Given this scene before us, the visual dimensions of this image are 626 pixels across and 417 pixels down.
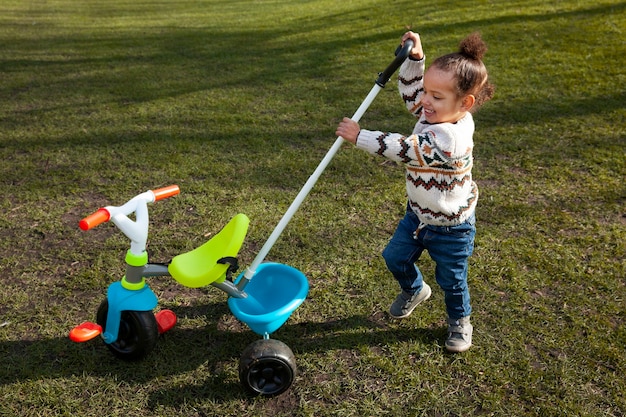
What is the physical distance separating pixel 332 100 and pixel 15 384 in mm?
4183

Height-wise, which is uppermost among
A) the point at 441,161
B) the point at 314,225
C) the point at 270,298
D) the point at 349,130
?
the point at 349,130

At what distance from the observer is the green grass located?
94.9 inches

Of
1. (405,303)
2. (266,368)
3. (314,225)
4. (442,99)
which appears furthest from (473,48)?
(314,225)

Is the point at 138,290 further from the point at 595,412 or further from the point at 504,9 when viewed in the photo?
the point at 504,9

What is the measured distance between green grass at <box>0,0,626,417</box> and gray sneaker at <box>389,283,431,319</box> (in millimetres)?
80

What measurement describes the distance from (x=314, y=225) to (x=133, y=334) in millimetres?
1487

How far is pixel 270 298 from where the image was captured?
262 cm

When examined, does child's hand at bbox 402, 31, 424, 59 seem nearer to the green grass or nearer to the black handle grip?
the black handle grip

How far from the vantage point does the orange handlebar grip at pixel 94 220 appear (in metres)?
2.02

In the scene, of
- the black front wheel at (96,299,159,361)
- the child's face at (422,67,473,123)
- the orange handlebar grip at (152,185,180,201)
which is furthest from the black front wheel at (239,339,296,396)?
→ the child's face at (422,67,473,123)

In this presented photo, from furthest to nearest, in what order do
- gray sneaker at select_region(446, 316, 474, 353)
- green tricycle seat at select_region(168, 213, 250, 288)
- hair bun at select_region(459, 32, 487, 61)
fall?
gray sneaker at select_region(446, 316, 474, 353) < green tricycle seat at select_region(168, 213, 250, 288) < hair bun at select_region(459, 32, 487, 61)

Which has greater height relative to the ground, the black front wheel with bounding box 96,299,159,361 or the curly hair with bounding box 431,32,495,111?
the curly hair with bounding box 431,32,495,111

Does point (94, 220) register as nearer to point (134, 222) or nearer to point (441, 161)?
point (134, 222)

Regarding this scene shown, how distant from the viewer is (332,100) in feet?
18.8
